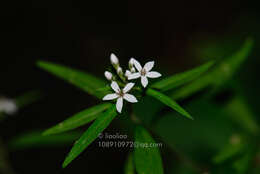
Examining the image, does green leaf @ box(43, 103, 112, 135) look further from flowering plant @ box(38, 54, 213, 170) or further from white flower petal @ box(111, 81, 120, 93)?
white flower petal @ box(111, 81, 120, 93)

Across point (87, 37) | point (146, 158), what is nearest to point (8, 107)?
point (87, 37)

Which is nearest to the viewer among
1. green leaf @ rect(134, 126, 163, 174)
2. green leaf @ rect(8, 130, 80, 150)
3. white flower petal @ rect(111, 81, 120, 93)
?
green leaf @ rect(134, 126, 163, 174)

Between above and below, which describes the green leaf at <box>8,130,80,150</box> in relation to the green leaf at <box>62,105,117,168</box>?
below

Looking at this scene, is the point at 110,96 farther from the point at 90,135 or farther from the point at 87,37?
the point at 87,37

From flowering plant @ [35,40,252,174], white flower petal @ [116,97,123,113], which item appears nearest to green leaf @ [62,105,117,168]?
flowering plant @ [35,40,252,174]

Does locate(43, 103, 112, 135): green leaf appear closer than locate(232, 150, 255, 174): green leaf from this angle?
Yes

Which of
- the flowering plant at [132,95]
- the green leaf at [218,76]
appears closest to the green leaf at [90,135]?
the flowering plant at [132,95]
